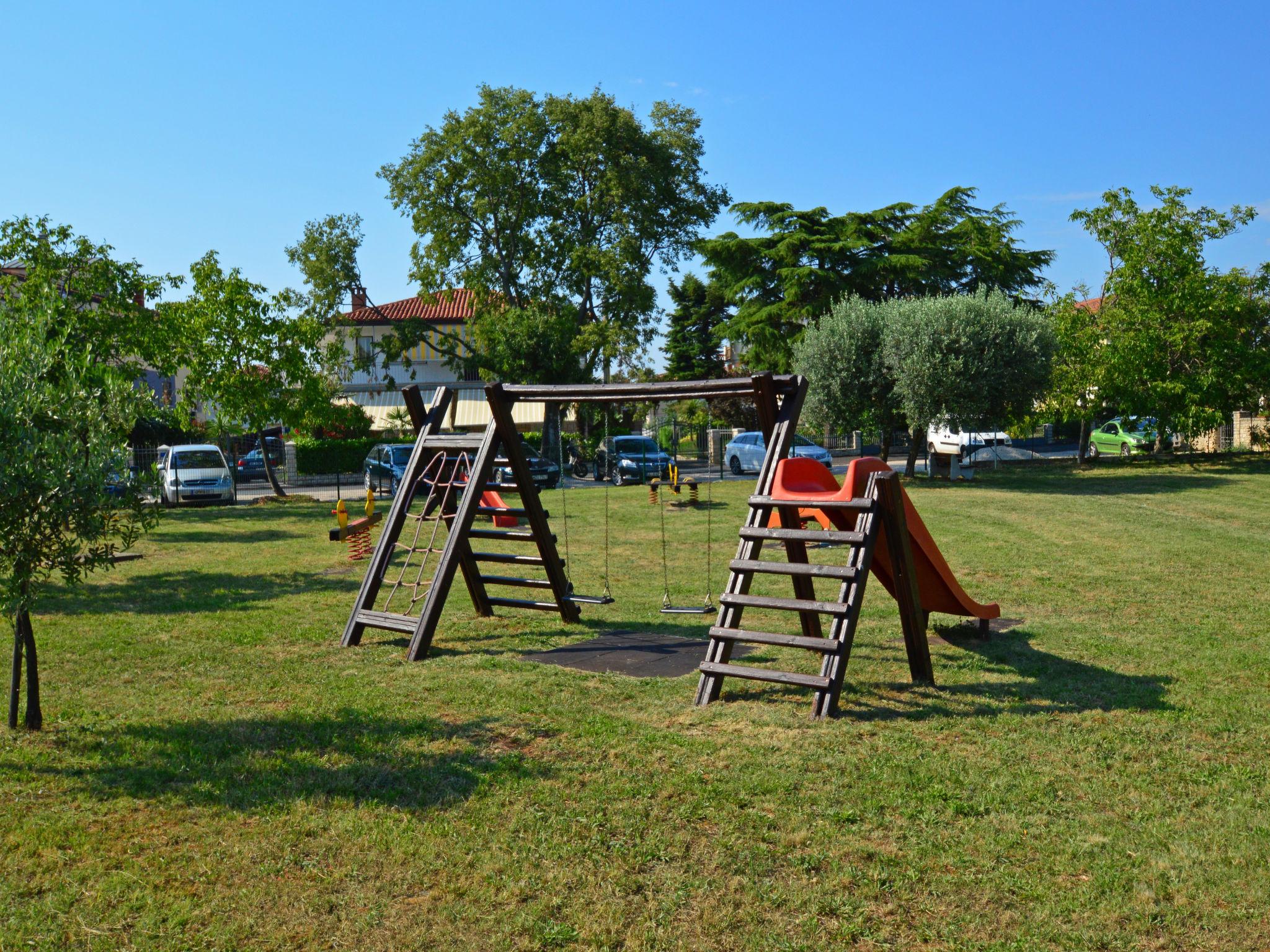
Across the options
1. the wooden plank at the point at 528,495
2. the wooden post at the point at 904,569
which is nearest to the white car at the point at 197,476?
the wooden plank at the point at 528,495

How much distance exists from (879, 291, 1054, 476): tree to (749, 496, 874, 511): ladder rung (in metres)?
19.6

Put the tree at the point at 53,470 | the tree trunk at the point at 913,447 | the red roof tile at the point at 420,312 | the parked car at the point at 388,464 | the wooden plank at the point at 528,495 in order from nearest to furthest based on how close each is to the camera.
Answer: the tree at the point at 53,470 < the wooden plank at the point at 528,495 < the parked car at the point at 388,464 < the tree trunk at the point at 913,447 < the red roof tile at the point at 420,312

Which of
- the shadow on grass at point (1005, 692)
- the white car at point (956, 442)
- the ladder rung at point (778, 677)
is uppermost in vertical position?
the white car at point (956, 442)

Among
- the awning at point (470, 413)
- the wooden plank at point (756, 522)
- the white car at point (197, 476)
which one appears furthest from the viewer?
the awning at point (470, 413)

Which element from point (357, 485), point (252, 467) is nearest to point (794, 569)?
point (357, 485)

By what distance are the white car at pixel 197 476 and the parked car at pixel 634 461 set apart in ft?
33.6

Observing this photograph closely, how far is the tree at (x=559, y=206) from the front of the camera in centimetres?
4206

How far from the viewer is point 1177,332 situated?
30.5 meters

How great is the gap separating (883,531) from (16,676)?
5.63 metres

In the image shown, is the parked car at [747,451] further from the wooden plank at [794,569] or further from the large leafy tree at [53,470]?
the large leafy tree at [53,470]

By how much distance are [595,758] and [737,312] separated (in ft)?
124

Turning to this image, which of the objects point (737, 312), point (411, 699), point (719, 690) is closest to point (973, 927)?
point (719, 690)

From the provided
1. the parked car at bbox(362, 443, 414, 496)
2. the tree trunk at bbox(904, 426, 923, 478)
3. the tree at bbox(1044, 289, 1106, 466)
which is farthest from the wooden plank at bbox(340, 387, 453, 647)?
the tree at bbox(1044, 289, 1106, 466)

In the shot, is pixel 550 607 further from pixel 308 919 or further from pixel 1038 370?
pixel 1038 370
